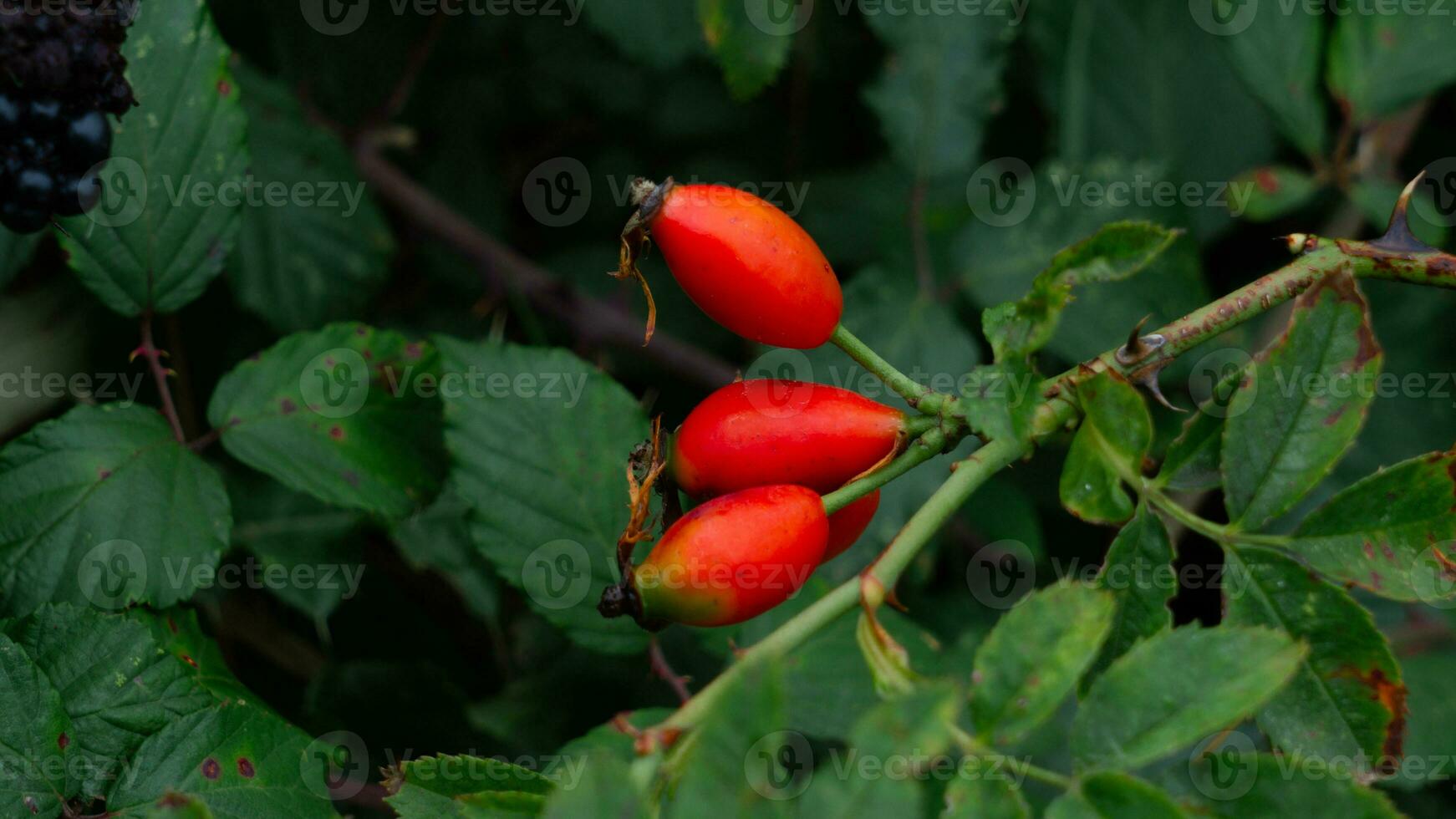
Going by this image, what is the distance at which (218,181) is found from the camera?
1.71 meters

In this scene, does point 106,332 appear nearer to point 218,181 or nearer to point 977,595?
point 218,181

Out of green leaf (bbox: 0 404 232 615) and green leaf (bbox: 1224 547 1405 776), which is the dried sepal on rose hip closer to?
green leaf (bbox: 1224 547 1405 776)

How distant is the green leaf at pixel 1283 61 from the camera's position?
7.52 feet

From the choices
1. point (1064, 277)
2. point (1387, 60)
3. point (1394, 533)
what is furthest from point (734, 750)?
point (1387, 60)

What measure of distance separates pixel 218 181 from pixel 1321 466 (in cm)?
159

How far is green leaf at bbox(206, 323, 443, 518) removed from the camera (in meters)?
1.68

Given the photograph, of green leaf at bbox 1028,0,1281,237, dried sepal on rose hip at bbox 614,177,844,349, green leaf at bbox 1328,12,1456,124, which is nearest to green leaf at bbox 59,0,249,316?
dried sepal on rose hip at bbox 614,177,844,349

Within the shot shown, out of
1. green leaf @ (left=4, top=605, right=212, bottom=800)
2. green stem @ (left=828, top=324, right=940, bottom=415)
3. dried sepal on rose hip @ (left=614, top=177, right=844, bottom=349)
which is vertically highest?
dried sepal on rose hip @ (left=614, top=177, right=844, bottom=349)

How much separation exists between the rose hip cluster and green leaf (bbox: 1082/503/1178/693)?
28 cm

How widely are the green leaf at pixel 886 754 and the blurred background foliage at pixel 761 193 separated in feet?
2.81

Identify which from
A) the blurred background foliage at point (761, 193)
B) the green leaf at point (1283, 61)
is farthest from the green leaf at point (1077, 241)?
the green leaf at point (1283, 61)

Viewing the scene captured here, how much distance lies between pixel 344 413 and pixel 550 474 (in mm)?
355

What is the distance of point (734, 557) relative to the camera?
1.10 meters

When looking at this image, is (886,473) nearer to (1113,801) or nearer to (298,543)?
(1113,801)
